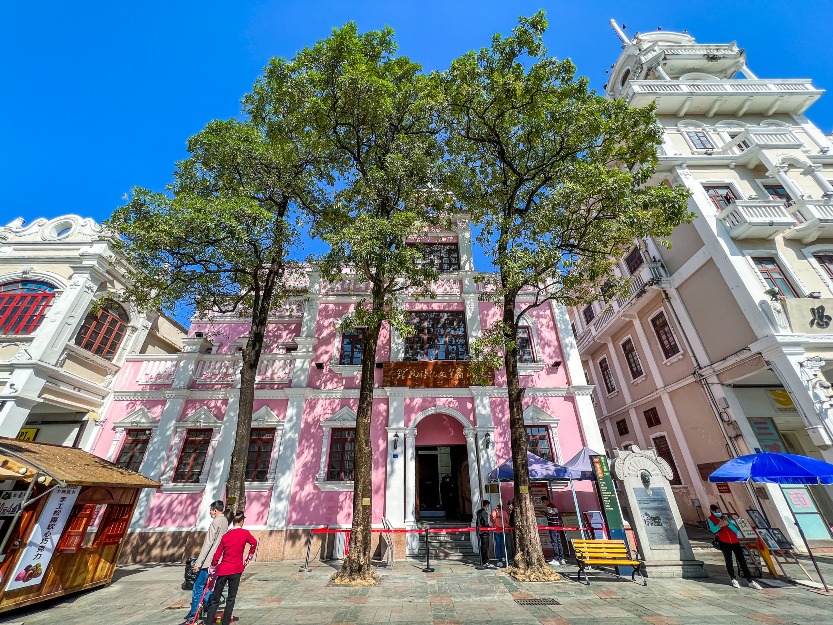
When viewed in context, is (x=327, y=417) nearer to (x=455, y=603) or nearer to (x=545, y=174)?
(x=455, y=603)

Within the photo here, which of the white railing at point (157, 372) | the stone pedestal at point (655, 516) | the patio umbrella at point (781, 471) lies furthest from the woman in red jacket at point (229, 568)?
the patio umbrella at point (781, 471)

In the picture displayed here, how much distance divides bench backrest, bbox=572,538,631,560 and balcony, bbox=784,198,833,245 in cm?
1350

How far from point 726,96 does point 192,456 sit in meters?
29.2

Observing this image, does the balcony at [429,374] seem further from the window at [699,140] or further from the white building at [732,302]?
the window at [699,140]

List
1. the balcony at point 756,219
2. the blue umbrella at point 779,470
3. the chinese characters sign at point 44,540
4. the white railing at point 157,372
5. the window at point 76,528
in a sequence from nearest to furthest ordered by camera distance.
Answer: the chinese characters sign at point 44,540
the window at point 76,528
the blue umbrella at point 779,470
the balcony at point 756,219
the white railing at point 157,372

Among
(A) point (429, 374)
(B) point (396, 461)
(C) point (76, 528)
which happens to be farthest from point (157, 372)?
(A) point (429, 374)

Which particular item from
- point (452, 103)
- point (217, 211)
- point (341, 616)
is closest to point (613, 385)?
point (452, 103)

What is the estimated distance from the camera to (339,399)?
1323 cm

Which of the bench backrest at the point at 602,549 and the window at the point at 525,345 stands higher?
the window at the point at 525,345

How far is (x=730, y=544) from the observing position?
26.6ft

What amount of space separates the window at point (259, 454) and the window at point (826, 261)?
21067 millimetres

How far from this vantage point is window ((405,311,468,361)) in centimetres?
1408

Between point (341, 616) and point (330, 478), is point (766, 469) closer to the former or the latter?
point (341, 616)

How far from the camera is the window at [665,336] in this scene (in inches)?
612
